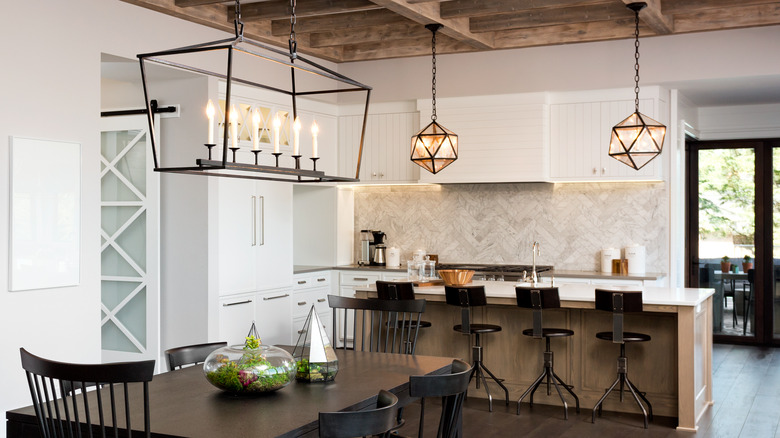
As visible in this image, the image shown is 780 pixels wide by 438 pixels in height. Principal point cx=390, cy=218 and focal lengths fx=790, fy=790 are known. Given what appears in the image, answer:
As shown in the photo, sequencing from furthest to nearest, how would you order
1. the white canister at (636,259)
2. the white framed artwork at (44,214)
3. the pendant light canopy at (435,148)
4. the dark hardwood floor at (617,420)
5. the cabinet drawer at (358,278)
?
1. the cabinet drawer at (358,278)
2. the white canister at (636,259)
3. the pendant light canopy at (435,148)
4. the dark hardwood floor at (617,420)
5. the white framed artwork at (44,214)

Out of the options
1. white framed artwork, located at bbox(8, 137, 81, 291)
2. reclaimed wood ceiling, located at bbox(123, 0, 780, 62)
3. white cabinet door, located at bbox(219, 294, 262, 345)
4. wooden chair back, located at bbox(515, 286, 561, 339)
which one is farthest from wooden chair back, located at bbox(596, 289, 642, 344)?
white framed artwork, located at bbox(8, 137, 81, 291)

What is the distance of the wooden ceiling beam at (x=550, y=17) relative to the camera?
20.6 ft

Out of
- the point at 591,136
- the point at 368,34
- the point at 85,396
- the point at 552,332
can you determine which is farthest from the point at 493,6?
the point at 85,396

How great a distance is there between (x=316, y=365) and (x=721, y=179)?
22.8ft

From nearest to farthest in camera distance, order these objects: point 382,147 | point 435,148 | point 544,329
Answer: point 544,329
point 435,148
point 382,147

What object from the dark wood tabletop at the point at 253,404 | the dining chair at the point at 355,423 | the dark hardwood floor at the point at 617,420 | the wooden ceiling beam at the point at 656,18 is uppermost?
the wooden ceiling beam at the point at 656,18

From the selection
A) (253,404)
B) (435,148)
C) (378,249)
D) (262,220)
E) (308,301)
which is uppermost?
(435,148)

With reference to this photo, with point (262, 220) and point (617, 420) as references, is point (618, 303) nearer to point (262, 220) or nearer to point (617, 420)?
point (617, 420)

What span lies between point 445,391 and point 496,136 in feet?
16.6

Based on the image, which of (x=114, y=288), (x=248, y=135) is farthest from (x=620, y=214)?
(x=114, y=288)

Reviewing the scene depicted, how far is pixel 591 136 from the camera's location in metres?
7.18

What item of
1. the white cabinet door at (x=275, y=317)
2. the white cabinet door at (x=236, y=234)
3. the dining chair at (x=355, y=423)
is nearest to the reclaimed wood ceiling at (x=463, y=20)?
the white cabinet door at (x=236, y=234)

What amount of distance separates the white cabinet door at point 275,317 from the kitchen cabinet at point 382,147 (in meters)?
1.59

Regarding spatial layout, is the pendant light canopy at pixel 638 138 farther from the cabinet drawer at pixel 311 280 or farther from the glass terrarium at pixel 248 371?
the glass terrarium at pixel 248 371
